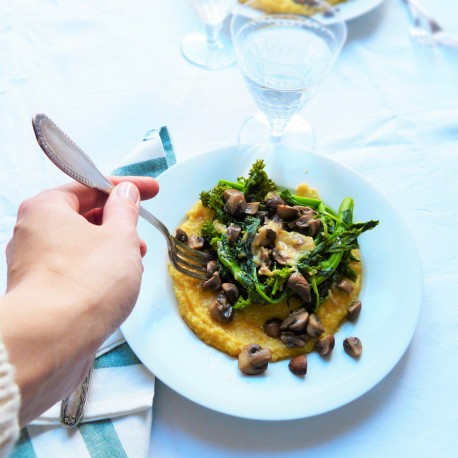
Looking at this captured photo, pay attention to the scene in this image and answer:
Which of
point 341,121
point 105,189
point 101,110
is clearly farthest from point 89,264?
point 341,121

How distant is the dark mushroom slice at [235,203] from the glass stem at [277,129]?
23.7 inches

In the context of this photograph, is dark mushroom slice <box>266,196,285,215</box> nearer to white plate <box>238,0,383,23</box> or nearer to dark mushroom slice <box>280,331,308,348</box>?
dark mushroom slice <box>280,331,308,348</box>

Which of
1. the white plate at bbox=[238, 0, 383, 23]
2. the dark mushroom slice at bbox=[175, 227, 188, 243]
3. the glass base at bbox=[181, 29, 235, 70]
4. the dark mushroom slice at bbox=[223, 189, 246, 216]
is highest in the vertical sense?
the white plate at bbox=[238, 0, 383, 23]

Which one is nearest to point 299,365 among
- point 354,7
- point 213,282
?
point 213,282

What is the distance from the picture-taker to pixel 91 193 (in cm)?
201

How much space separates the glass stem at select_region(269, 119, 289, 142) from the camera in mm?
2668

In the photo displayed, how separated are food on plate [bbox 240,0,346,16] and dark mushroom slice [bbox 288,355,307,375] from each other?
1.88 metres

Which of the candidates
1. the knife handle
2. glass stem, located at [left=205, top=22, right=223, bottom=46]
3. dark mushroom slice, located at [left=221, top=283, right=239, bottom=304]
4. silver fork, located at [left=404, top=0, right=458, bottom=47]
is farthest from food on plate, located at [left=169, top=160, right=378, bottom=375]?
silver fork, located at [left=404, top=0, right=458, bottom=47]

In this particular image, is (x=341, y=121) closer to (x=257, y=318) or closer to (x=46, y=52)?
(x=257, y=318)

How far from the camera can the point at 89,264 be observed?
1614mm

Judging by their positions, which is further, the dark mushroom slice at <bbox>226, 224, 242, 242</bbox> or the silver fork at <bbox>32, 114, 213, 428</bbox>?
the dark mushroom slice at <bbox>226, 224, 242, 242</bbox>

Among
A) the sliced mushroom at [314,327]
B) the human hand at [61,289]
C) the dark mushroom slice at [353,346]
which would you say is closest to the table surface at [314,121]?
the dark mushroom slice at [353,346]

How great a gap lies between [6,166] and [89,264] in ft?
4.29

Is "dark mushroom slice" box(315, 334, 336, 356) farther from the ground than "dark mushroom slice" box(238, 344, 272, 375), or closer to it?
closer to it
